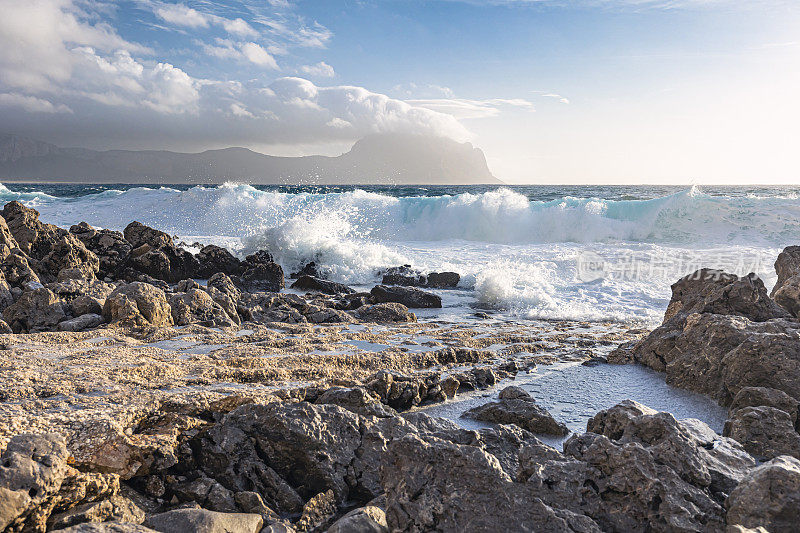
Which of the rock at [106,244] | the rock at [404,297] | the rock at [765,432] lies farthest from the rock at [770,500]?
the rock at [106,244]

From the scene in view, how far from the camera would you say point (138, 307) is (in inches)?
216

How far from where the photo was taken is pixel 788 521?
6.27ft

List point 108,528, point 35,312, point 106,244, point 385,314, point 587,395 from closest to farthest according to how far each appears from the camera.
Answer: point 108,528
point 587,395
point 35,312
point 385,314
point 106,244

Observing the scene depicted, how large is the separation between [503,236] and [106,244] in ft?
47.2

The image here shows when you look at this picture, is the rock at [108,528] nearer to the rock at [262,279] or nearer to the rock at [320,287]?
the rock at [320,287]

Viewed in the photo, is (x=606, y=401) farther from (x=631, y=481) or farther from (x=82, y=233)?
(x=82, y=233)

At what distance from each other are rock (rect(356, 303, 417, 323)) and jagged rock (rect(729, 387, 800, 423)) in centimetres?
432

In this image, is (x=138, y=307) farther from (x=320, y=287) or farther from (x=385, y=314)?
(x=320, y=287)

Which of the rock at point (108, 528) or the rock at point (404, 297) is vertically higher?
the rock at point (108, 528)

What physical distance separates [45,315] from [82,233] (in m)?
5.76

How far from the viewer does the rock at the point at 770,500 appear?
1.92 m

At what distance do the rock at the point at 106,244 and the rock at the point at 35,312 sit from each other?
12.5 feet

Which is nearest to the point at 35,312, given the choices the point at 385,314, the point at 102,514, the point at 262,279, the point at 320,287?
the point at 385,314

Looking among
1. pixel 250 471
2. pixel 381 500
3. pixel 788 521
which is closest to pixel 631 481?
pixel 788 521
